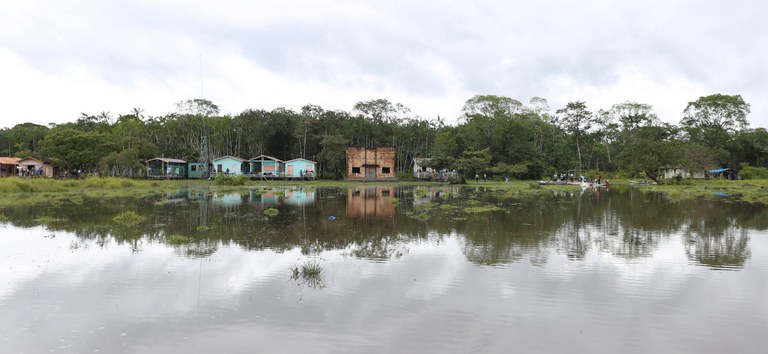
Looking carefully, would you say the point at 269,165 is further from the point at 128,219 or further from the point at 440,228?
the point at 440,228

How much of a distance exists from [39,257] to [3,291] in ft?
10.9

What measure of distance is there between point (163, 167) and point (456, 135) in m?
40.5

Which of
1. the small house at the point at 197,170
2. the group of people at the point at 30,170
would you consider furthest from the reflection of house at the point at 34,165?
the small house at the point at 197,170

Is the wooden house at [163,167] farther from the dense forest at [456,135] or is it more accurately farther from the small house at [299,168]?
→ the small house at [299,168]

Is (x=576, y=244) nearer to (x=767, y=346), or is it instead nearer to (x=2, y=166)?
(x=767, y=346)

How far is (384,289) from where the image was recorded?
28.7 feet

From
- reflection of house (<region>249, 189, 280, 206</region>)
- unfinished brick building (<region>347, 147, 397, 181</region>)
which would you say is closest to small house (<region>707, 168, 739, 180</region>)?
unfinished brick building (<region>347, 147, 397, 181</region>)

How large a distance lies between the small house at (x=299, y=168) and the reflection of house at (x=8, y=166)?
3759 centimetres

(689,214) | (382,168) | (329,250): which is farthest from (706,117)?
(329,250)

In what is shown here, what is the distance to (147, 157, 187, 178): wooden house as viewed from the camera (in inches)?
2488

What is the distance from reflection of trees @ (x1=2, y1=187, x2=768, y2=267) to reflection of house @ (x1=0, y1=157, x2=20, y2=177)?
→ 174 ft

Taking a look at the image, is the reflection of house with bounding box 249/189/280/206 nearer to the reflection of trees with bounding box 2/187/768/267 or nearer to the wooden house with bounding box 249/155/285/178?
the reflection of trees with bounding box 2/187/768/267

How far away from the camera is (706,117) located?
7544cm

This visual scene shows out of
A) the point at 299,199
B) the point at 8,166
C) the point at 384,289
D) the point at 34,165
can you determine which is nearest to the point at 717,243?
the point at 384,289
